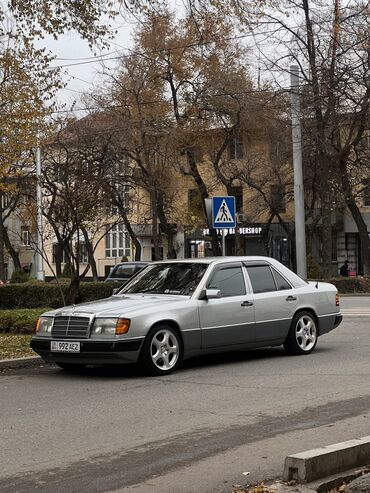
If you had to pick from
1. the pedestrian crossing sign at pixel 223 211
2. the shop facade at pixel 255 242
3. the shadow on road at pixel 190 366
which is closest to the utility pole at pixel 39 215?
the pedestrian crossing sign at pixel 223 211

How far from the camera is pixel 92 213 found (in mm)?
18047

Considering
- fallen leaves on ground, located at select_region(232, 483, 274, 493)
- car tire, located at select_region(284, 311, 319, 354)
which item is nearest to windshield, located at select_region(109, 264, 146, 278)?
car tire, located at select_region(284, 311, 319, 354)

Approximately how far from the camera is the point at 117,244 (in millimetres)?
69812

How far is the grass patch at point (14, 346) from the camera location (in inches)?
520

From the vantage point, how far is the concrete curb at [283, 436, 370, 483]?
17.8 feet

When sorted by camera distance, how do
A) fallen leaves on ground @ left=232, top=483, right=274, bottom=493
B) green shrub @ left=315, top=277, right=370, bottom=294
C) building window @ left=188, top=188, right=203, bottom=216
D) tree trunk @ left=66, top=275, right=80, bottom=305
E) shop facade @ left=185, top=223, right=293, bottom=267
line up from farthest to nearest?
shop facade @ left=185, top=223, right=293, bottom=267 < building window @ left=188, top=188, right=203, bottom=216 < green shrub @ left=315, top=277, right=370, bottom=294 < tree trunk @ left=66, top=275, right=80, bottom=305 < fallen leaves on ground @ left=232, top=483, right=274, bottom=493

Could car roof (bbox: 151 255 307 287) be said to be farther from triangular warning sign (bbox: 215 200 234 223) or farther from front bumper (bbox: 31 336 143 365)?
triangular warning sign (bbox: 215 200 234 223)

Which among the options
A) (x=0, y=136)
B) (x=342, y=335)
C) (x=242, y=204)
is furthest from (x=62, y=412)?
(x=242, y=204)

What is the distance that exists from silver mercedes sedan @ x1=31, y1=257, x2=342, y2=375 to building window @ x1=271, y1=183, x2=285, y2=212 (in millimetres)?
34343

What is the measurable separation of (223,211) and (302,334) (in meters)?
4.41

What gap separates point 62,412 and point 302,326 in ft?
18.1

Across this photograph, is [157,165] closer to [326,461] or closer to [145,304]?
[145,304]

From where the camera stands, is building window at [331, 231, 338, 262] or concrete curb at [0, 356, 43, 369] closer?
concrete curb at [0, 356, 43, 369]

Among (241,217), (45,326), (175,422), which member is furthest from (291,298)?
(241,217)
